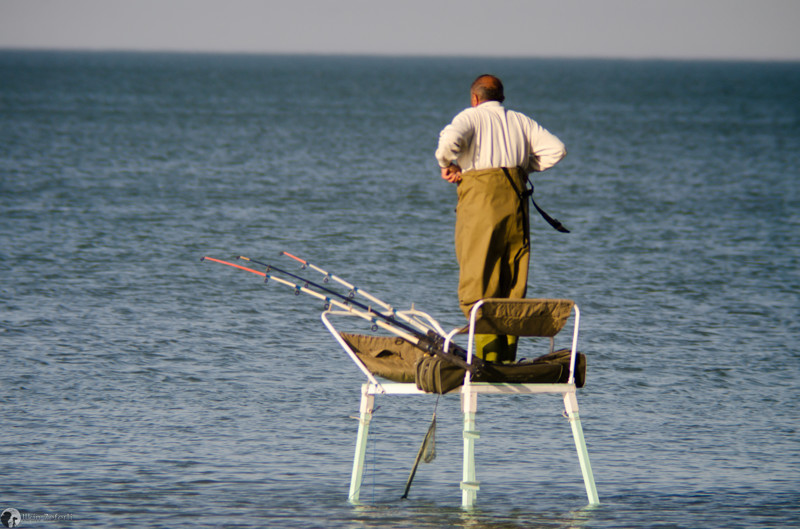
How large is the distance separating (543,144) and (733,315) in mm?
6043

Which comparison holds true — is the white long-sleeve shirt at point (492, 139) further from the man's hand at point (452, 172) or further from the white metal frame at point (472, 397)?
the white metal frame at point (472, 397)

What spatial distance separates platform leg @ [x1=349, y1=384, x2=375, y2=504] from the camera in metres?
5.65

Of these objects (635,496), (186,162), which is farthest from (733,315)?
(186,162)

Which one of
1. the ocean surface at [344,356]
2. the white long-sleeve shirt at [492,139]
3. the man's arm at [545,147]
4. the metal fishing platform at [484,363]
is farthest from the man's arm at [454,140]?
the ocean surface at [344,356]

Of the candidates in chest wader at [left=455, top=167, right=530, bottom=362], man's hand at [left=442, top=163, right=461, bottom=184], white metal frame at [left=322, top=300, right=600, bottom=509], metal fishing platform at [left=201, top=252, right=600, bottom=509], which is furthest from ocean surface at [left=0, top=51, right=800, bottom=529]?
man's hand at [left=442, top=163, right=461, bottom=184]

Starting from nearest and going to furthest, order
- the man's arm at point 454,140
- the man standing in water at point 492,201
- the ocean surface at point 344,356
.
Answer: the man's arm at point 454,140
the man standing in water at point 492,201
the ocean surface at point 344,356

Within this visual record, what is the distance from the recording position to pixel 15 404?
7641 millimetres

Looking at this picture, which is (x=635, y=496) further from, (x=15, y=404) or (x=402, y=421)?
(x=15, y=404)

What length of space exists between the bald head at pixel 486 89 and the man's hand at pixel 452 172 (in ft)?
1.24

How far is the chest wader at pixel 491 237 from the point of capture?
222 inches

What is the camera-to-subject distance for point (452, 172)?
5.66m

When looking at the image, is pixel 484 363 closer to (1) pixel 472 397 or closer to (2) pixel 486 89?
(1) pixel 472 397

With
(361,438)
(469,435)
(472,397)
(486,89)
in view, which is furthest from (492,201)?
(361,438)

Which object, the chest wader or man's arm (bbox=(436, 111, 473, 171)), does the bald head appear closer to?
man's arm (bbox=(436, 111, 473, 171))
